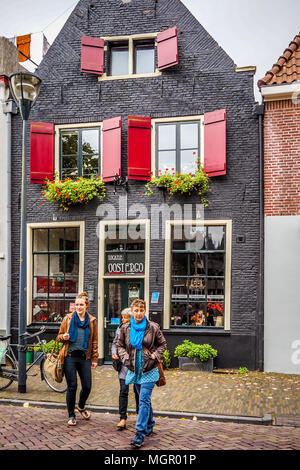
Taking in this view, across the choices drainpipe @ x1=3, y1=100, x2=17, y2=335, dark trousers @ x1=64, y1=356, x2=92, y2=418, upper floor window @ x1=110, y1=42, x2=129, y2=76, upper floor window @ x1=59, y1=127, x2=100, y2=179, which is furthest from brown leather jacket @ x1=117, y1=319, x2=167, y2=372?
upper floor window @ x1=110, y1=42, x2=129, y2=76

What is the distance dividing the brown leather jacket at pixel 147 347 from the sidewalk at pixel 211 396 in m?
1.90

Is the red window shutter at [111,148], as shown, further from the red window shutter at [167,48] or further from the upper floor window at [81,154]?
the red window shutter at [167,48]

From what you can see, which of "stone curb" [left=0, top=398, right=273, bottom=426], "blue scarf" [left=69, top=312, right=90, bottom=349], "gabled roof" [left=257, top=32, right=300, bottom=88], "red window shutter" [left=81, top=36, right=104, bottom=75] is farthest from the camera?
"red window shutter" [left=81, top=36, right=104, bottom=75]

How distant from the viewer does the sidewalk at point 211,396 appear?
7.51 m

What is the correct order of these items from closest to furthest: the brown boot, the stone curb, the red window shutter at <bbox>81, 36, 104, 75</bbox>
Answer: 1. the brown boot
2. the stone curb
3. the red window shutter at <bbox>81, 36, 104, 75</bbox>

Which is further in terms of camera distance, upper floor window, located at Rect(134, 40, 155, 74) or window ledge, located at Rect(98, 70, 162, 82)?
upper floor window, located at Rect(134, 40, 155, 74)

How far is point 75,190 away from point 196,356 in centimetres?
485

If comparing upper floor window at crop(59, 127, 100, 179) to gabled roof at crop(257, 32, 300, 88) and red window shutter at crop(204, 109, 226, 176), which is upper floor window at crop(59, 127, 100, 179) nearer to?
red window shutter at crop(204, 109, 226, 176)

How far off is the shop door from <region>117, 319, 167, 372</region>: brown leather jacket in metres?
5.54

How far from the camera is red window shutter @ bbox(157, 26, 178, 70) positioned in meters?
11.7

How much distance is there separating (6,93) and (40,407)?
836cm

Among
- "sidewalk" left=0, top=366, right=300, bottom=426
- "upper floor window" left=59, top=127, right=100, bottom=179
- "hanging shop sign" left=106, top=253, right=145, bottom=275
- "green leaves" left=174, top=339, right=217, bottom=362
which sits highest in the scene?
"upper floor window" left=59, top=127, right=100, bottom=179

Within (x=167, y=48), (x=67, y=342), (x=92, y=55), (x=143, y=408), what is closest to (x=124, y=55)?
(x=92, y=55)

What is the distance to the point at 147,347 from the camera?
6074mm
